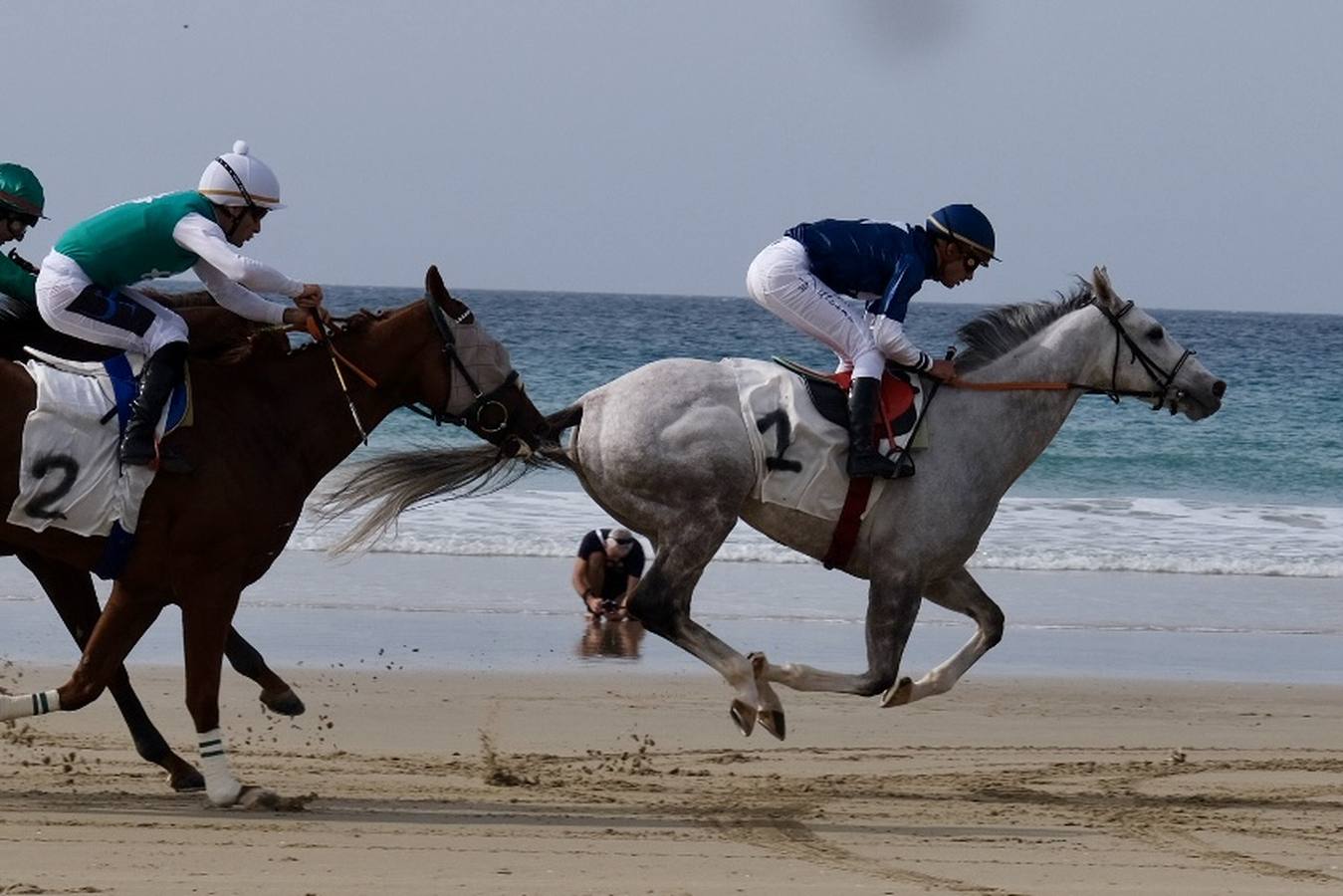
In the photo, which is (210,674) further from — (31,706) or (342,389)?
(342,389)

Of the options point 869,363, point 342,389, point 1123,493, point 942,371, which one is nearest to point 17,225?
point 342,389

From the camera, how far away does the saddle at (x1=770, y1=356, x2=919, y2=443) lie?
7.72m

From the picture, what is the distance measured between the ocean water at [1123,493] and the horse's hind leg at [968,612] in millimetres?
3887

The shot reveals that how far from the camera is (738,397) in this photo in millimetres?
7770

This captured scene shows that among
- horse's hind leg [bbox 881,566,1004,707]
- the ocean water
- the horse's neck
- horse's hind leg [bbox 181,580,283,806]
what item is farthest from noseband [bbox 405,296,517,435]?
the ocean water

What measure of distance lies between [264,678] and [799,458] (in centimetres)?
223

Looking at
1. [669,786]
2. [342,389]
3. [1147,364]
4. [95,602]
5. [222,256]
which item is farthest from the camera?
[1147,364]

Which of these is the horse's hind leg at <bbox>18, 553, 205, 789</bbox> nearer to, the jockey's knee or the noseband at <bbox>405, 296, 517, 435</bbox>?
the noseband at <bbox>405, 296, 517, 435</bbox>

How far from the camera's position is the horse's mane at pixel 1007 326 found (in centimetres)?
816

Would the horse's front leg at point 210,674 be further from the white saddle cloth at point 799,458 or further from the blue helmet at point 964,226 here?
the blue helmet at point 964,226

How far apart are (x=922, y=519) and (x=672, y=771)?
1.52 meters

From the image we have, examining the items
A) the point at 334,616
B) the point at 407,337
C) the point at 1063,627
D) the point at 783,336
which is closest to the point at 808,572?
the point at 1063,627

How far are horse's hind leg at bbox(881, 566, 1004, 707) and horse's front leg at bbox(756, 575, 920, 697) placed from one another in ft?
0.97

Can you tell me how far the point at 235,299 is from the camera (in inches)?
287
